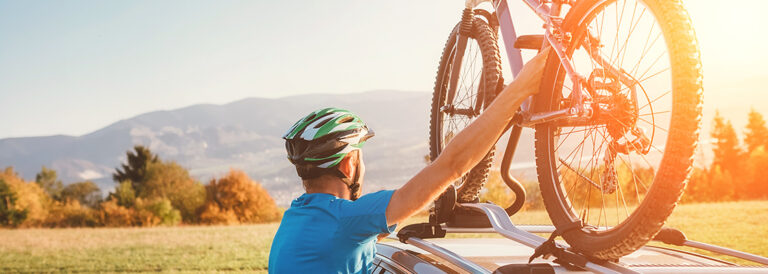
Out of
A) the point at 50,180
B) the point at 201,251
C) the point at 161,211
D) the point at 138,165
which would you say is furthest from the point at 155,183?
the point at 201,251

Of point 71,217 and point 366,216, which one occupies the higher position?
point 366,216

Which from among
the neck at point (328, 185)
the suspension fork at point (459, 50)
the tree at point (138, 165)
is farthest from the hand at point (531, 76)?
the tree at point (138, 165)

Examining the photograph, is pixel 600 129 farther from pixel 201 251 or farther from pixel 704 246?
pixel 201 251

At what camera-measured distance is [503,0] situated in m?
3.76

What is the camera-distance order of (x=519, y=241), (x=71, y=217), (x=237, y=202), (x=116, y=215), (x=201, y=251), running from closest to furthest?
(x=519, y=241), (x=201, y=251), (x=116, y=215), (x=237, y=202), (x=71, y=217)

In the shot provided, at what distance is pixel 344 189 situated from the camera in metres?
2.56

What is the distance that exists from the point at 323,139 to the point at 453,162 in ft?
1.61

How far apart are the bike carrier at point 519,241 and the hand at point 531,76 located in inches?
21.2

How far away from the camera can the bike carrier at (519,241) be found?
7.45 feet

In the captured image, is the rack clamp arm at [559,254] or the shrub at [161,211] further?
the shrub at [161,211]

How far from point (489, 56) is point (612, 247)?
5.77 feet

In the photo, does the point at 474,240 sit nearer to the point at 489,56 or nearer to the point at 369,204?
the point at 489,56

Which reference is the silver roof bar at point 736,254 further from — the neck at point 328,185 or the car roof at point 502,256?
the neck at point 328,185

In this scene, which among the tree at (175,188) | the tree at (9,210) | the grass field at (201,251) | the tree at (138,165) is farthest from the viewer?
the tree at (138,165)
